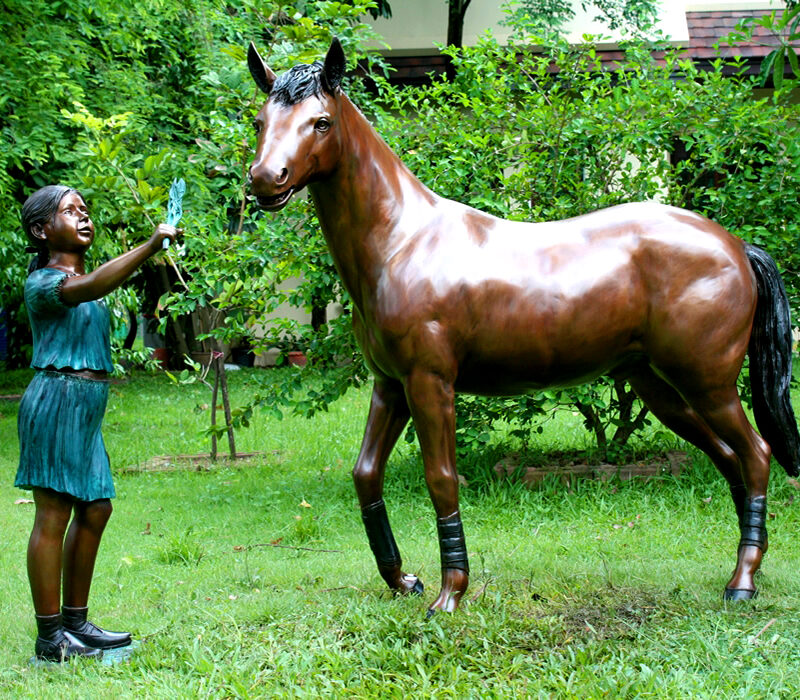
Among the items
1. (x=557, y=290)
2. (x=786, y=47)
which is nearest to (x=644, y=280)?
(x=557, y=290)

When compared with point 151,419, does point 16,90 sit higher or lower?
higher

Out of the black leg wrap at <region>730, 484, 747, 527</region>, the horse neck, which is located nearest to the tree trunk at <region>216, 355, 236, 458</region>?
the horse neck

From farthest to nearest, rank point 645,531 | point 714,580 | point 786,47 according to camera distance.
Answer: point 645,531 < point 714,580 < point 786,47

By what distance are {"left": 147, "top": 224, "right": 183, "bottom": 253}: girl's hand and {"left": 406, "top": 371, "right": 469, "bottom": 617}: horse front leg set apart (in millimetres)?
1101

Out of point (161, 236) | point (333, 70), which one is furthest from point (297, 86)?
point (161, 236)

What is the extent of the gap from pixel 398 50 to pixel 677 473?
8.18 meters

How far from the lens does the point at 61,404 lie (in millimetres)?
3627

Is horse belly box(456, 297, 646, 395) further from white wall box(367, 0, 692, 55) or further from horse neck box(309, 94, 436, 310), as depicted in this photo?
white wall box(367, 0, 692, 55)

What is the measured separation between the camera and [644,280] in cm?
393

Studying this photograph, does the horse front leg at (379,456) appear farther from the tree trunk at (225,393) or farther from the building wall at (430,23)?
the building wall at (430,23)

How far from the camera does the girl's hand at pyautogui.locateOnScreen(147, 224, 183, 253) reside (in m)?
3.51

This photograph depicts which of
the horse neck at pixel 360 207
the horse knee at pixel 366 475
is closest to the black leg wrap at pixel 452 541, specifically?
the horse knee at pixel 366 475

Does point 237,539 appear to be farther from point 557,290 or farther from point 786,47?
point 786,47

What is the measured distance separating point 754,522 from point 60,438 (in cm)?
303
